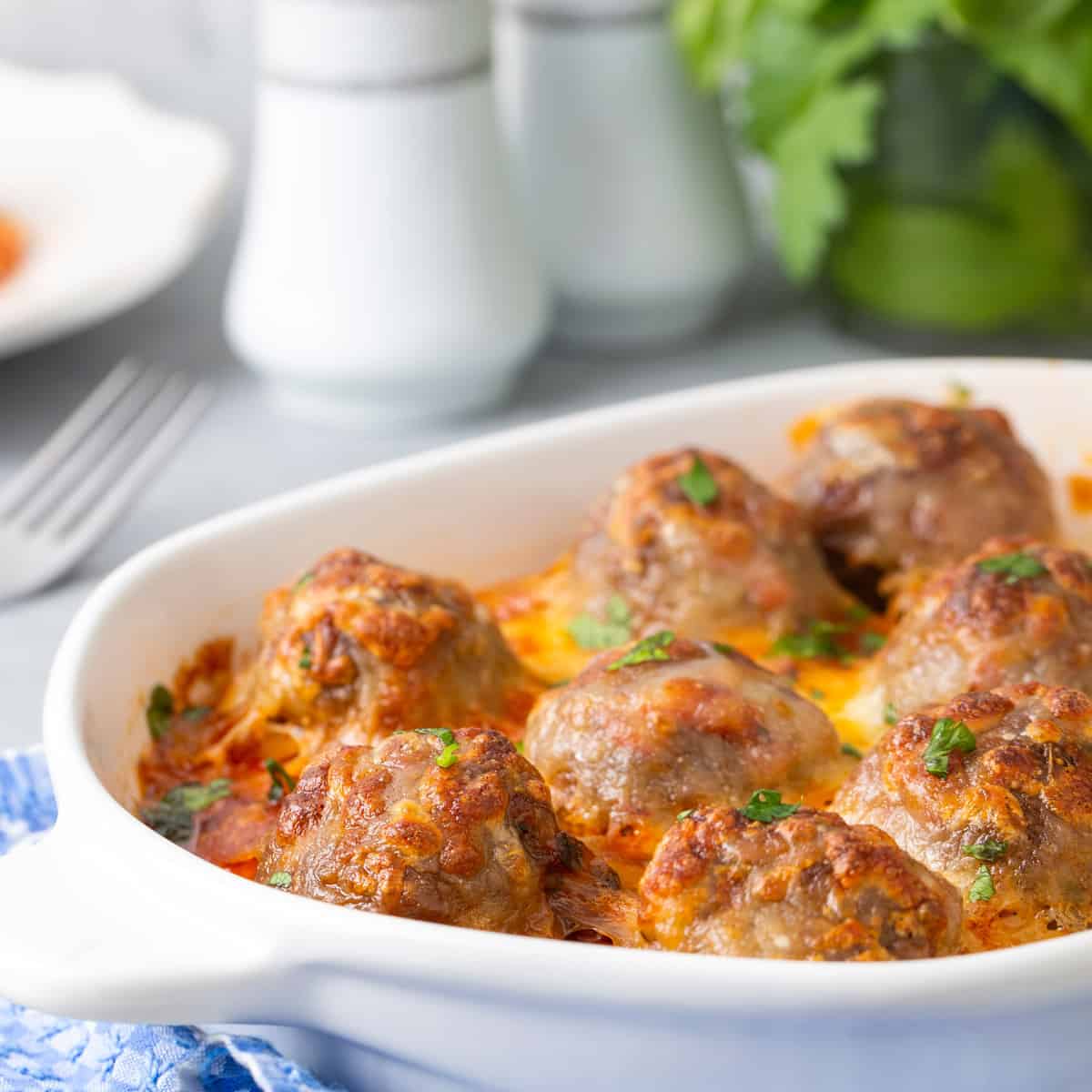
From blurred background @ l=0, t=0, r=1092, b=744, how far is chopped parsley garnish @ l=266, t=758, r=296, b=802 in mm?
1192

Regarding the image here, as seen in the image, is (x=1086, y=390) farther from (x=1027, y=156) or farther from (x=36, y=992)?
(x=36, y=992)

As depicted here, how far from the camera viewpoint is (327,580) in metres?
3.06

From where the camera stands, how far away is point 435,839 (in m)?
2.38

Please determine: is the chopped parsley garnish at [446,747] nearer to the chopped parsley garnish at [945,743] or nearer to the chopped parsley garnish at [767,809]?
the chopped parsley garnish at [767,809]

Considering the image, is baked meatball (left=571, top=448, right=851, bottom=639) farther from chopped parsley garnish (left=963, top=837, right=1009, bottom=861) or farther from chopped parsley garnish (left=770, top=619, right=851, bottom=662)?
chopped parsley garnish (left=963, top=837, right=1009, bottom=861)

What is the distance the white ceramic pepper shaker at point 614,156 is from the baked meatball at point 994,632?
2.34 metres

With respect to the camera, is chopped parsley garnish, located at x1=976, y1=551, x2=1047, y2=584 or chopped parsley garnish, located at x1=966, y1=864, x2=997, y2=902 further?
chopped parsley garnish, located at x1=976, y1=551, x2=1047, y2=584

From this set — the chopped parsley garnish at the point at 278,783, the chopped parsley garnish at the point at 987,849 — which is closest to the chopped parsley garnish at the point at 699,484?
the chopped parsley garnish at the point at 278,783

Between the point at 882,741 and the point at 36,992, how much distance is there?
47.2 inches

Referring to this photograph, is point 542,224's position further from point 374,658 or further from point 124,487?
point 374,658

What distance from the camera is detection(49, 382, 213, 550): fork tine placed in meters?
4.22

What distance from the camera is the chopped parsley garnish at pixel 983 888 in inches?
95.3

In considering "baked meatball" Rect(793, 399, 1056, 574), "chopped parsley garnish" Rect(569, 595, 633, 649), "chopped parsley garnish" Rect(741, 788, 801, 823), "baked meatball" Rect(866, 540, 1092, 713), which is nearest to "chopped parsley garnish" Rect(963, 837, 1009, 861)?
"chopped parsley garnish" Rect(741, 788, 801, 823)

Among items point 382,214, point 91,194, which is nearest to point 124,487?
point 382,214
